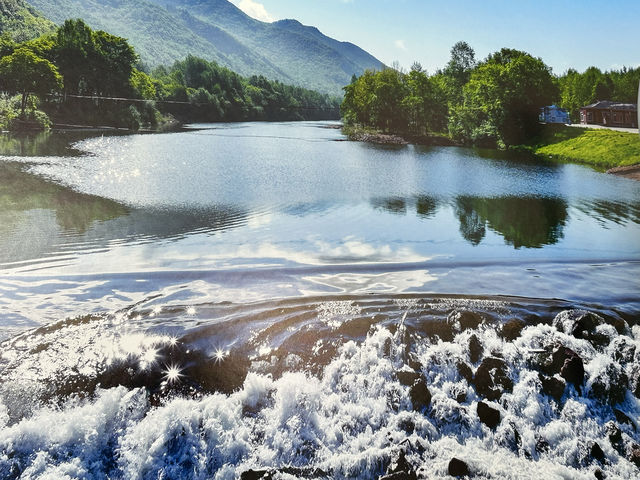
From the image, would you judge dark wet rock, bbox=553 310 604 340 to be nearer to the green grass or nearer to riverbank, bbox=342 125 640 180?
riverbank, bbox=342 125 640 180

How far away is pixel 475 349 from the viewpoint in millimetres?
6637

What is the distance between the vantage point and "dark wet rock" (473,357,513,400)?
6082mm

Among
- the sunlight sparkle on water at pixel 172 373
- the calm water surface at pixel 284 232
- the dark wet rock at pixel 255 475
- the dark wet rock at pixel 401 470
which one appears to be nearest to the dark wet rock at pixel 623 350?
the calm water surface at pixel 284 232

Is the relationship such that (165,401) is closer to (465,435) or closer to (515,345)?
→ (465,435)

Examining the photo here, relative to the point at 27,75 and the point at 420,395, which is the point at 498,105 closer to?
the point at 27,75

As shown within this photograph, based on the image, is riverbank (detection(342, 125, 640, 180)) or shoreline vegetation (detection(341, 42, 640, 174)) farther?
shoreline vegetation (detection(341, 42, 640, 174))

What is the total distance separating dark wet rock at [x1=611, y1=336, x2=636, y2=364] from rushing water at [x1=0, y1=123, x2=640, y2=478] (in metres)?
0.02

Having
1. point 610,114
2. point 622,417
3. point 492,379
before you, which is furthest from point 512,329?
point 610,114

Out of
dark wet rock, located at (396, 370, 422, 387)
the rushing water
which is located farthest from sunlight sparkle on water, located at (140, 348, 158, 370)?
dark wet rock, located at (396, 370, 422, 387)

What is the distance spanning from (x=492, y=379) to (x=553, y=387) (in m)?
0.75

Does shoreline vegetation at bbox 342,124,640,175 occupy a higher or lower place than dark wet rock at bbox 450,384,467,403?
higher

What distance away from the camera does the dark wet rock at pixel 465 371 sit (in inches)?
245

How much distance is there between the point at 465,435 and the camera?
5.54m

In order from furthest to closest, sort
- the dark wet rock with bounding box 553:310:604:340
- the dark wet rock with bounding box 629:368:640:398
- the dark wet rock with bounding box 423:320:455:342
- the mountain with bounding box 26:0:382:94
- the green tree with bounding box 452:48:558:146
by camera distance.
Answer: the mountain with bounding box 26:0:382:94 → the green tree with bounding box 452:48:558:146 → the dark wet rock with bounding box 553:310:604:340 → the dark wet rock with bounding box 423:320:455:342 → the dark wet rock with bounding box 629:368:640:398
